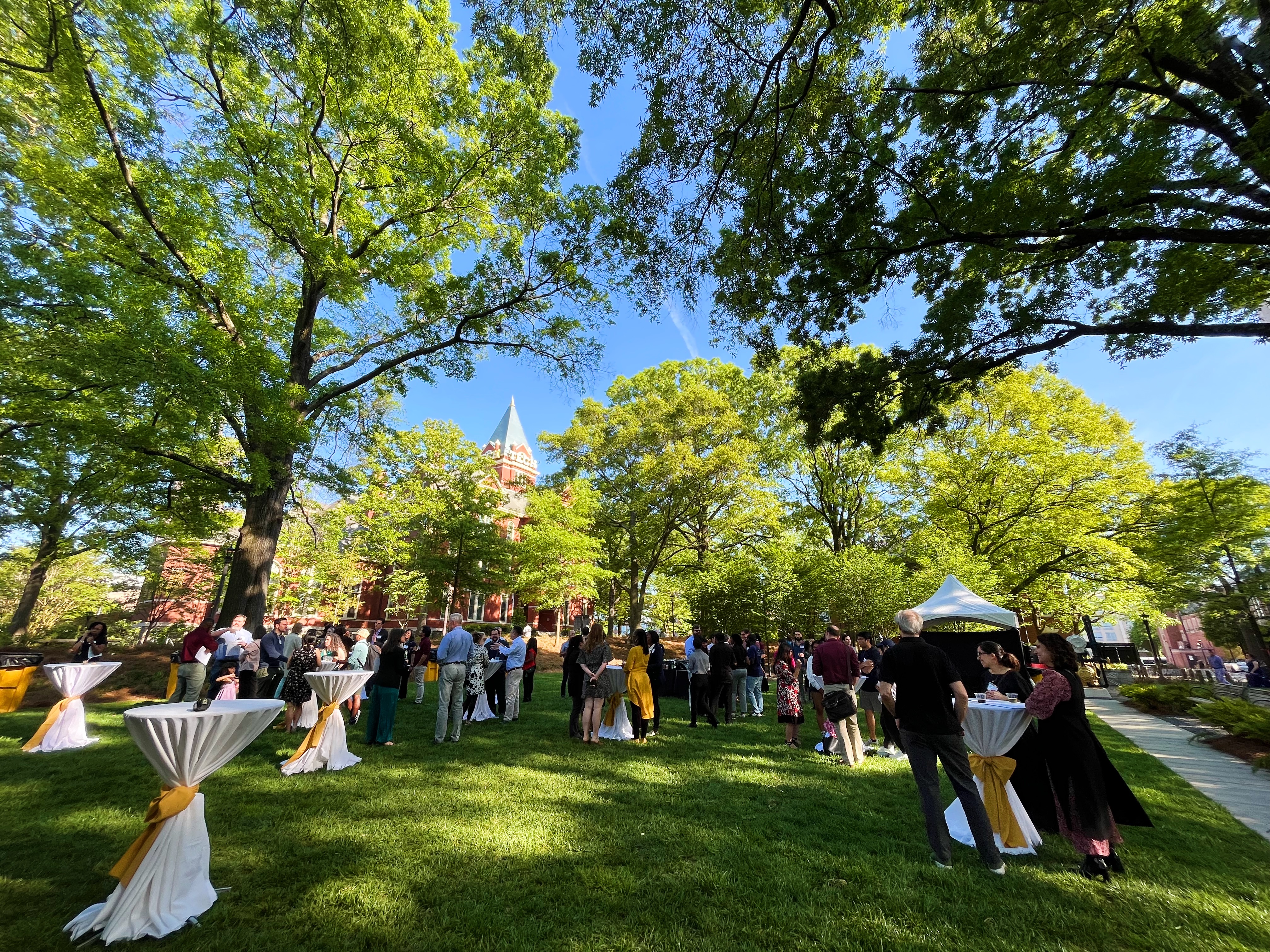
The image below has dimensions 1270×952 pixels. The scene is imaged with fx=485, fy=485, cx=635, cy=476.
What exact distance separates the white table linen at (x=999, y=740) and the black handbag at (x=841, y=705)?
7.96 ft

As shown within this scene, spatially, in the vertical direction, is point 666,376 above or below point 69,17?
above

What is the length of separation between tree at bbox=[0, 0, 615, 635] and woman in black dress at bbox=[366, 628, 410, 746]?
16.9 feet

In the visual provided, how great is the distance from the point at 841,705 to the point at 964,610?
6111mm

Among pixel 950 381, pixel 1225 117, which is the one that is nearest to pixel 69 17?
pixel 950 381

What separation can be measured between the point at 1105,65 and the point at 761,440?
21.2 metres

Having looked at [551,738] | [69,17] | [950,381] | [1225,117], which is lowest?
[551,738]

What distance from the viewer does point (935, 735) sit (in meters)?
3.96

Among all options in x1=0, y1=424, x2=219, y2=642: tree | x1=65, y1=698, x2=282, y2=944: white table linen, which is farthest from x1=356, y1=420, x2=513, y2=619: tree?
x1=65, y1=698, x2=282, y2=944: white table linen

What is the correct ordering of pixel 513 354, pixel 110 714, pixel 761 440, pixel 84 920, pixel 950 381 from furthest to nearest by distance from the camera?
pixel 761 440 → pixel 513 354 → pixel 110 714 → pixel 950 381 → pixel 84 920

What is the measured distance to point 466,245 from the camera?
14.1 metres

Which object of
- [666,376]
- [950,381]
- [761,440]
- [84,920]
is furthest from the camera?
[666,376]

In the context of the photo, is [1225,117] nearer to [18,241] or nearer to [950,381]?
[950,381]

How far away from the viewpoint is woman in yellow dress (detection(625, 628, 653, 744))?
26.3 ft

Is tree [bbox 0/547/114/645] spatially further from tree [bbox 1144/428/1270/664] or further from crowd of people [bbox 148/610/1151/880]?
tree [bbox 1144/428/1270/664]
